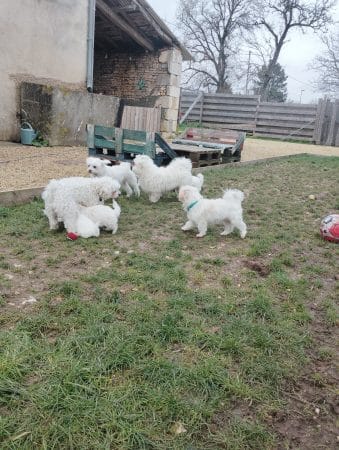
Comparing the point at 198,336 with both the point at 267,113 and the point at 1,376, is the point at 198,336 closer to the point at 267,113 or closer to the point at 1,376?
the point at 1,376

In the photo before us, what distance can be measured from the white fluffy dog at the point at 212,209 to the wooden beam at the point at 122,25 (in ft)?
36.9

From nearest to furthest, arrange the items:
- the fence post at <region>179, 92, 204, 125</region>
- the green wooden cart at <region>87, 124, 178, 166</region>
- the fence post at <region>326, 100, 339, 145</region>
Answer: the green wooden cart at <region>87, 124, 178, 166</region>, the fence post at <region>326, 100, 339, 145</region>, the fence post at <region>179, 92, 204, 125</region>

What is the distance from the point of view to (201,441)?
1853 millimetres

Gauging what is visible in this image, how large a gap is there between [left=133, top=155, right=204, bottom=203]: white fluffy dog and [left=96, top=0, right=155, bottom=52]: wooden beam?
9.63 m

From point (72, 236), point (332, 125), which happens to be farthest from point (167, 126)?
point (72, 236)

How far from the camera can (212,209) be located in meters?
4.60

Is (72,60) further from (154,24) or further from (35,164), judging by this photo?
(35,164)

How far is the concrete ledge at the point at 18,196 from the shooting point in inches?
215

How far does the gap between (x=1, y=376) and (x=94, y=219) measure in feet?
8.63

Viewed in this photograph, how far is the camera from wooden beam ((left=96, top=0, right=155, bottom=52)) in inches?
516

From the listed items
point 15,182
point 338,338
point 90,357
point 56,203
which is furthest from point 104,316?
point 15,182

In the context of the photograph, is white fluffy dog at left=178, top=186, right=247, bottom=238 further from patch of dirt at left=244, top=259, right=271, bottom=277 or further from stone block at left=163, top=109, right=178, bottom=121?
stone block at left=163, top=109, right=178, bottom=121

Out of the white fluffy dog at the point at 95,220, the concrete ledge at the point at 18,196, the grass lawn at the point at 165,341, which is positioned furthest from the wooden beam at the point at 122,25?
the grass lawn at the point at 165,341

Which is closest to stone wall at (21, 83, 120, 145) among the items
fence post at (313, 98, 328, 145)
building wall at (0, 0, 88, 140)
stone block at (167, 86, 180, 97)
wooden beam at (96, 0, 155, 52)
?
building wall at (0, 0, 88, 140)
